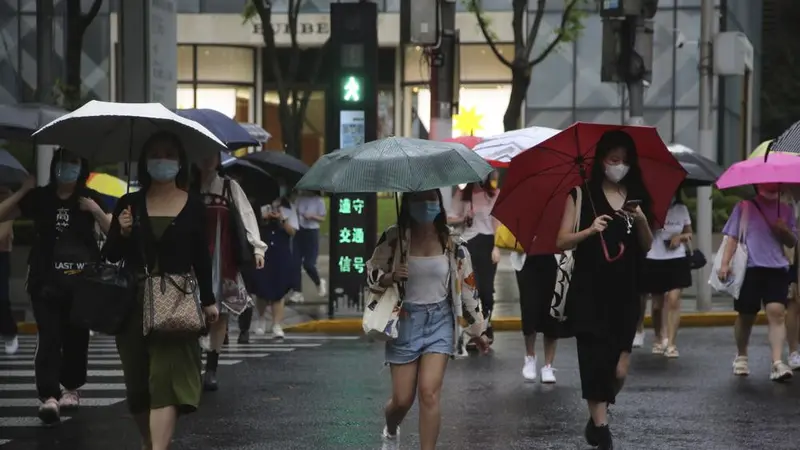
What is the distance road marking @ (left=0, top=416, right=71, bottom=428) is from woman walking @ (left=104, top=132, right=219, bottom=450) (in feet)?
8.16

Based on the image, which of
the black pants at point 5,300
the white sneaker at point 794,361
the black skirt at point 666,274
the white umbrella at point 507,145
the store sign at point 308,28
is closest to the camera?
the white umbrella at point 507,145

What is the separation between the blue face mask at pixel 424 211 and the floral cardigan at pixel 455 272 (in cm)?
11

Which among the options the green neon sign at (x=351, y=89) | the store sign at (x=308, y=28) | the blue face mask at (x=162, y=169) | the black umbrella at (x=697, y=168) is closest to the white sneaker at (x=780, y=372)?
the black umbrella at (x=697, y=168)

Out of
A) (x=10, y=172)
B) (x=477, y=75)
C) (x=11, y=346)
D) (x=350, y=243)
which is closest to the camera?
(x=10, y=172)

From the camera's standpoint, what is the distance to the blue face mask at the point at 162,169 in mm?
7590

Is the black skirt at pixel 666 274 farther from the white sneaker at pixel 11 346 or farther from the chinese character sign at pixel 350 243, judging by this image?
the white sneaker at pixel 11 346

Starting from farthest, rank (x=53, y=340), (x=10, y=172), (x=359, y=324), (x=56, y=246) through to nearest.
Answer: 1. (x=359, y=324)
2. (x=10, y=172)
3. (x=53, y=340)
4. (x=56, y=246)

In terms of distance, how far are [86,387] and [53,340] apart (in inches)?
88.7

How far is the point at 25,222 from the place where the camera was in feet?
76.3

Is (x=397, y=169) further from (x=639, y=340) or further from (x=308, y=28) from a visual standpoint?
(x=308, y=28)

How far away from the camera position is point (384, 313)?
7.98 meters

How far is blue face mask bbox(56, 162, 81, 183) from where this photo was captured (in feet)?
31.6

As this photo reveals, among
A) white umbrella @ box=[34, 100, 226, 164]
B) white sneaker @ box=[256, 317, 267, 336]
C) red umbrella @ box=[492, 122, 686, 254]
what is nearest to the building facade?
white sneaker @ box=[256, 317, 267, 336]

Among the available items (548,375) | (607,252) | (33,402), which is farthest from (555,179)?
(33,402)
